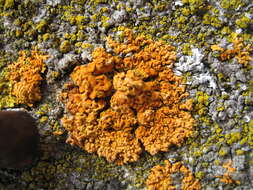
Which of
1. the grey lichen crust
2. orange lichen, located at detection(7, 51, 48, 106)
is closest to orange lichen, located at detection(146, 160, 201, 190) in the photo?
the grey lichen crust

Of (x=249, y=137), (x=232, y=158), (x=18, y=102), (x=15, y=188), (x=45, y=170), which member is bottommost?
(x=15, y=188)

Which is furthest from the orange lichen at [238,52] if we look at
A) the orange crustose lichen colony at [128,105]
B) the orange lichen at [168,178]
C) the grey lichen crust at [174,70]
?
the orange lichen at [168,178]

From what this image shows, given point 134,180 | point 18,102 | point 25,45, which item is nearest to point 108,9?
point 25,45

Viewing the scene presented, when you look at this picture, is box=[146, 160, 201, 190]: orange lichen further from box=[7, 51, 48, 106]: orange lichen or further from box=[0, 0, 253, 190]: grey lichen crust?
box=[7, 51, 48, 106]: orange lichen

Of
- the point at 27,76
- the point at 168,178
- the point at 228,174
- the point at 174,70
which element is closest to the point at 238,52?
the point at 174,70

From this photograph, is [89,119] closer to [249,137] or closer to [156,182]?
[156,182]

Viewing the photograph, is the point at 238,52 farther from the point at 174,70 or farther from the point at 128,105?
the point at 128,105
